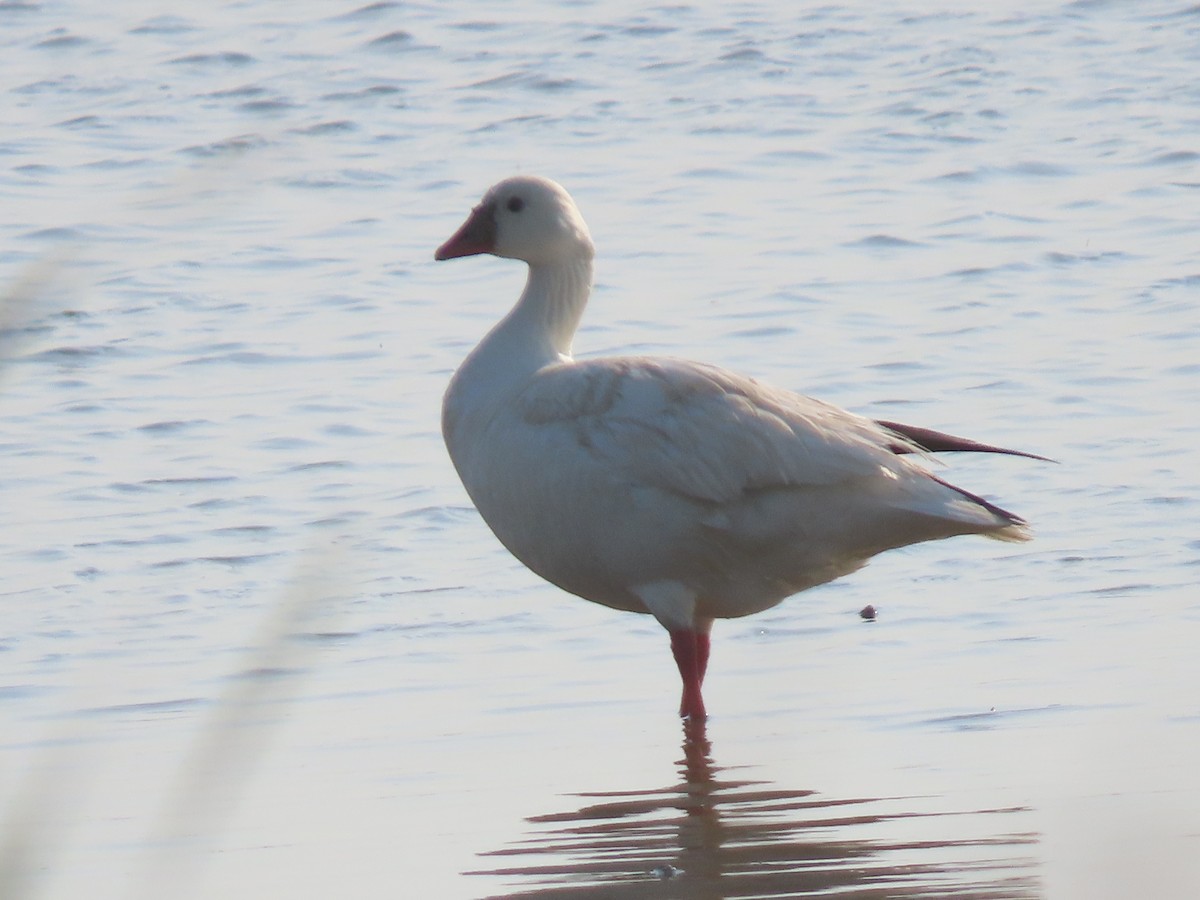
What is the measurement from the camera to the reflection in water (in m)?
4.08

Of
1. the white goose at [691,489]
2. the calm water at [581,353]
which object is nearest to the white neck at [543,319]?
the white goose at [691,489]

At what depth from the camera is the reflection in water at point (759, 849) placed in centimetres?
408

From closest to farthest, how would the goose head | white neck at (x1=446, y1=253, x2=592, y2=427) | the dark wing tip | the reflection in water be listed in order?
the reflection in water, the dark wing tip, white neck at (x1=446, y1=253, x2=592, y2=427), the goose head

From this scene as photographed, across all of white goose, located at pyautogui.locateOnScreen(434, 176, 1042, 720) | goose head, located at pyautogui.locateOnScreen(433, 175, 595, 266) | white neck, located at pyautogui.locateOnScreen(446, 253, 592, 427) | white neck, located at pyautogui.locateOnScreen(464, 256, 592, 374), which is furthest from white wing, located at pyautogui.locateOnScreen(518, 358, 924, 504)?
goose head, located at pyautogui.locateOnScreen(433, 175, 595, 266)

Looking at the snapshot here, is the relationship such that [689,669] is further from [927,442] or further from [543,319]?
[543,319]

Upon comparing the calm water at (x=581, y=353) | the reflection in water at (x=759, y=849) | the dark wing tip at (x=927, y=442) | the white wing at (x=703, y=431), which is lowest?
the calm water at (x=581, y=353)

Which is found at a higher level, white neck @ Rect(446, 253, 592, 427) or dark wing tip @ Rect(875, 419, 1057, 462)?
white neck @ Rect(446, 253, 592, 427)

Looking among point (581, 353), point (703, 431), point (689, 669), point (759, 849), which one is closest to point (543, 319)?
point (703, 431)

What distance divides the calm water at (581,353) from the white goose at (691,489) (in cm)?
34

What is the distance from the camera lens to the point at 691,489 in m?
5.41

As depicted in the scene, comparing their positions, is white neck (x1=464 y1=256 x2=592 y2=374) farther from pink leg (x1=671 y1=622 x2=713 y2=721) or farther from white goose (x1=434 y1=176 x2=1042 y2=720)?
pink leg (x1=671 y1=622 x2=713 y2=721)

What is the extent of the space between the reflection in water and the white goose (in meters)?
0.76

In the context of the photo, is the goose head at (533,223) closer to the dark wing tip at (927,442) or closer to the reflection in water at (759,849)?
the dark wing tip at (927,442)

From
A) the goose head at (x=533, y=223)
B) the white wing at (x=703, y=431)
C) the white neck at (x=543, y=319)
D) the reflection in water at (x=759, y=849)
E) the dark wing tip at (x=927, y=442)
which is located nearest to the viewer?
the reflection in water at (x=759, y=849)
